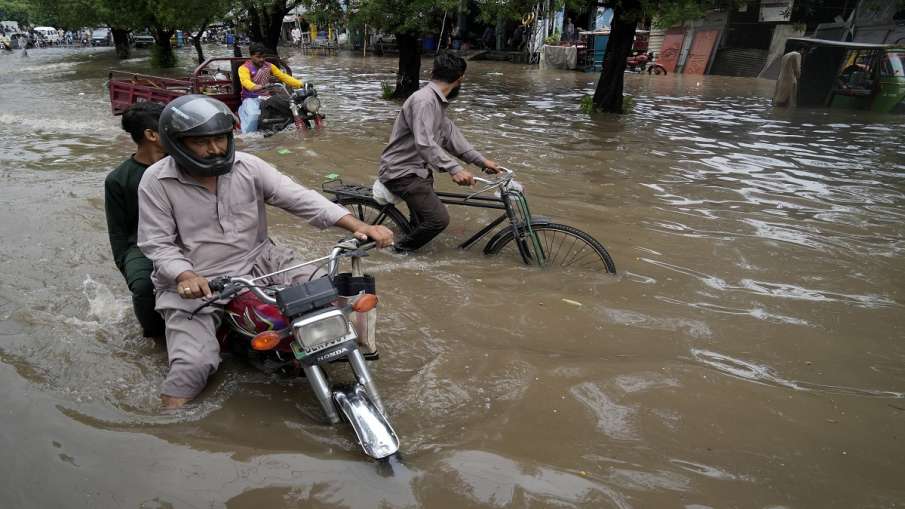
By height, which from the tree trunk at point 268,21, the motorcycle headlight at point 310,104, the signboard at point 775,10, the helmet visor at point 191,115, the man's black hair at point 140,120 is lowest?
the motorcycle headlight at point 310,104

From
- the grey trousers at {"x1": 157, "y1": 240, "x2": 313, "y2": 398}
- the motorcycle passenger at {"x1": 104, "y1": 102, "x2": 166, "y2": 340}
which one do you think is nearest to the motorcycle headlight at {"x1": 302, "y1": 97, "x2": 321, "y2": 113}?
the motorcycle passenger at {"x1": 104, "y1": 102, "x2": 166, "y2": 340}

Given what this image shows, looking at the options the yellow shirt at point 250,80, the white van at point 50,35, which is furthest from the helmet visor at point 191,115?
the white van at point 50,35

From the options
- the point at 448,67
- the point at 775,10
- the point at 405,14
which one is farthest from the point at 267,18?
the point at 448,67

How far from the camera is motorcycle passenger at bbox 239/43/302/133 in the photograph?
418 inches

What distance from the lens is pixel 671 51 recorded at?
27500 mm

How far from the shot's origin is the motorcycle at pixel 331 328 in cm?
258

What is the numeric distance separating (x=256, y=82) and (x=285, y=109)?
67cm

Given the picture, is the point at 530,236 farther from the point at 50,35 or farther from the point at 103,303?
the point at 50,35

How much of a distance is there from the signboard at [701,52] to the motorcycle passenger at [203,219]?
2639 centimetres

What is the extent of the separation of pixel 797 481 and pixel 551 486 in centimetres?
113

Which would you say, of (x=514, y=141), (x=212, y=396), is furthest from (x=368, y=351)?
(x=514, y=141)

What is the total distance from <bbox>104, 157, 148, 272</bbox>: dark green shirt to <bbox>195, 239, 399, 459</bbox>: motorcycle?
1147 millimetres

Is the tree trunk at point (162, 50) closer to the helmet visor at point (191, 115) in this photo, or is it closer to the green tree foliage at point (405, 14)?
the green tree foliage at point (405, 14)

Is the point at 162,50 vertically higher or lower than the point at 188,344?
higher
